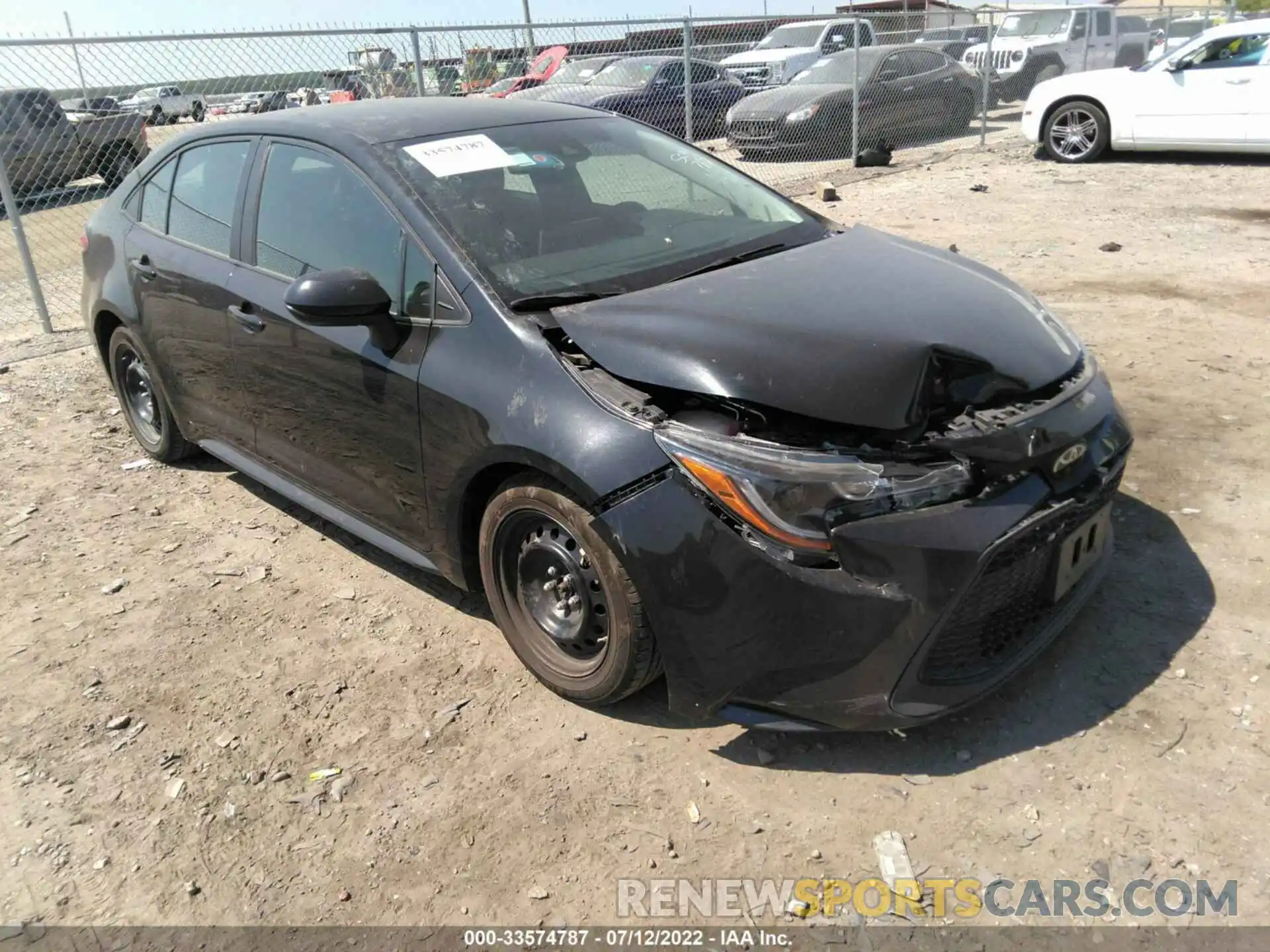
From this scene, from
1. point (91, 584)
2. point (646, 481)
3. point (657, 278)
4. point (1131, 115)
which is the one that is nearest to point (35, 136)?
point (91, 584)

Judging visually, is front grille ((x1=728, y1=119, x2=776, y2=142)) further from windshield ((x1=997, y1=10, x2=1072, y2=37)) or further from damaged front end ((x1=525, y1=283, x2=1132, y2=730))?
damaged front end ((x1=525, y1=283, x2=1132, y2=730))

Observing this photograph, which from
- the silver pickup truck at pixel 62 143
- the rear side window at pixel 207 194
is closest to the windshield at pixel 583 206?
the rear side window at pixel 207 194

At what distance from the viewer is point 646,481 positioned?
2.47 metres

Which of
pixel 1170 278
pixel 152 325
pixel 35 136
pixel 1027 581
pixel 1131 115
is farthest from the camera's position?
pixel 1131 115

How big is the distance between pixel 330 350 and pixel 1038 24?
68.6 feet

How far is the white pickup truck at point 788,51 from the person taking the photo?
16531 mm

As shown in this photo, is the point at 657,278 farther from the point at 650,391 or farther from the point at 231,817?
the point at 231,817

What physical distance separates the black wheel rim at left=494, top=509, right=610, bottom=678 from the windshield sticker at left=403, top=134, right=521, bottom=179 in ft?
4.21

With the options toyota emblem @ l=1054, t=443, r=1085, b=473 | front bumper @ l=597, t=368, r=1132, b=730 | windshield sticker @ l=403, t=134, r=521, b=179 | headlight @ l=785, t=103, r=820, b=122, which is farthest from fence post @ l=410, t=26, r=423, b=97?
toyota emblem @ l=1054, t=443, r=1085, b=473

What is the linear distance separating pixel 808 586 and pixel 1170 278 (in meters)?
6.05

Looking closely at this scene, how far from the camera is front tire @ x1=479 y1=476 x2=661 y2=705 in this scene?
2615 mm

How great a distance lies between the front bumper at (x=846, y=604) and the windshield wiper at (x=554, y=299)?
2.48 feet

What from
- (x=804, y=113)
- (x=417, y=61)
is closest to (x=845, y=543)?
(x=417, y=61)

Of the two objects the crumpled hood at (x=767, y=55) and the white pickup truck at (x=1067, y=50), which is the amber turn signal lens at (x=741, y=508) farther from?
the white pickup truck at (x=1067, y=50)
